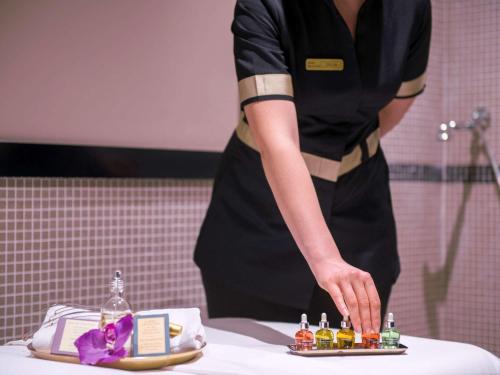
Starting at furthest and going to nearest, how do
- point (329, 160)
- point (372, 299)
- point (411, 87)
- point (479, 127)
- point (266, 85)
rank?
1. point (479, 127)
2. point (411, 87)
3. point (329, 160)
4. point (266, 85)
5. point (372, 299)

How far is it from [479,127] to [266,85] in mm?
2149

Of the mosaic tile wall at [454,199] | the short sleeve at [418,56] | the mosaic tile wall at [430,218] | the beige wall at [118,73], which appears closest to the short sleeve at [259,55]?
the short sleeve at [418,56]

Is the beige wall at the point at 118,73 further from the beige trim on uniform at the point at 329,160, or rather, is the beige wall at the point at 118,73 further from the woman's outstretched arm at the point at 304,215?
the woman's outstretched arm at the point at 304,215

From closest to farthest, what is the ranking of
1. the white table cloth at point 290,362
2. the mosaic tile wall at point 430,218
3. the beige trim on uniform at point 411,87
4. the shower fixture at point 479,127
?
the white table cloth at point 290,362 < the beige trim on uniform at point 411,87 < the mosaic tile wall at point 430,218 < the shower fixture at point 479,127

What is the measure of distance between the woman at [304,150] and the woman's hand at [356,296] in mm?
99

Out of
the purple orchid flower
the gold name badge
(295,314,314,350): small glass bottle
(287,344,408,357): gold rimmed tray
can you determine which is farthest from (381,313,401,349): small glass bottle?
the gold name badge

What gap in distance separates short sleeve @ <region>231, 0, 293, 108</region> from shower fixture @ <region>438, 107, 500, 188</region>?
1.98m

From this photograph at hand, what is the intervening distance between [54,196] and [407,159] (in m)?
1.77

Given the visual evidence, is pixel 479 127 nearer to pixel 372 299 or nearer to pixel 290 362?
pixel 372 299

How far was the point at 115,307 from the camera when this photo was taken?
45.6 inches

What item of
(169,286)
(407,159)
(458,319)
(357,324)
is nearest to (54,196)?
(169,286)

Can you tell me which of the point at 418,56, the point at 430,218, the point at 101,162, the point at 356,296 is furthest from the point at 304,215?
the point at 430,218

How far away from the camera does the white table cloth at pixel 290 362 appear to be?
41.6 inches

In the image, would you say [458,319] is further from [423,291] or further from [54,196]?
[54,196]
